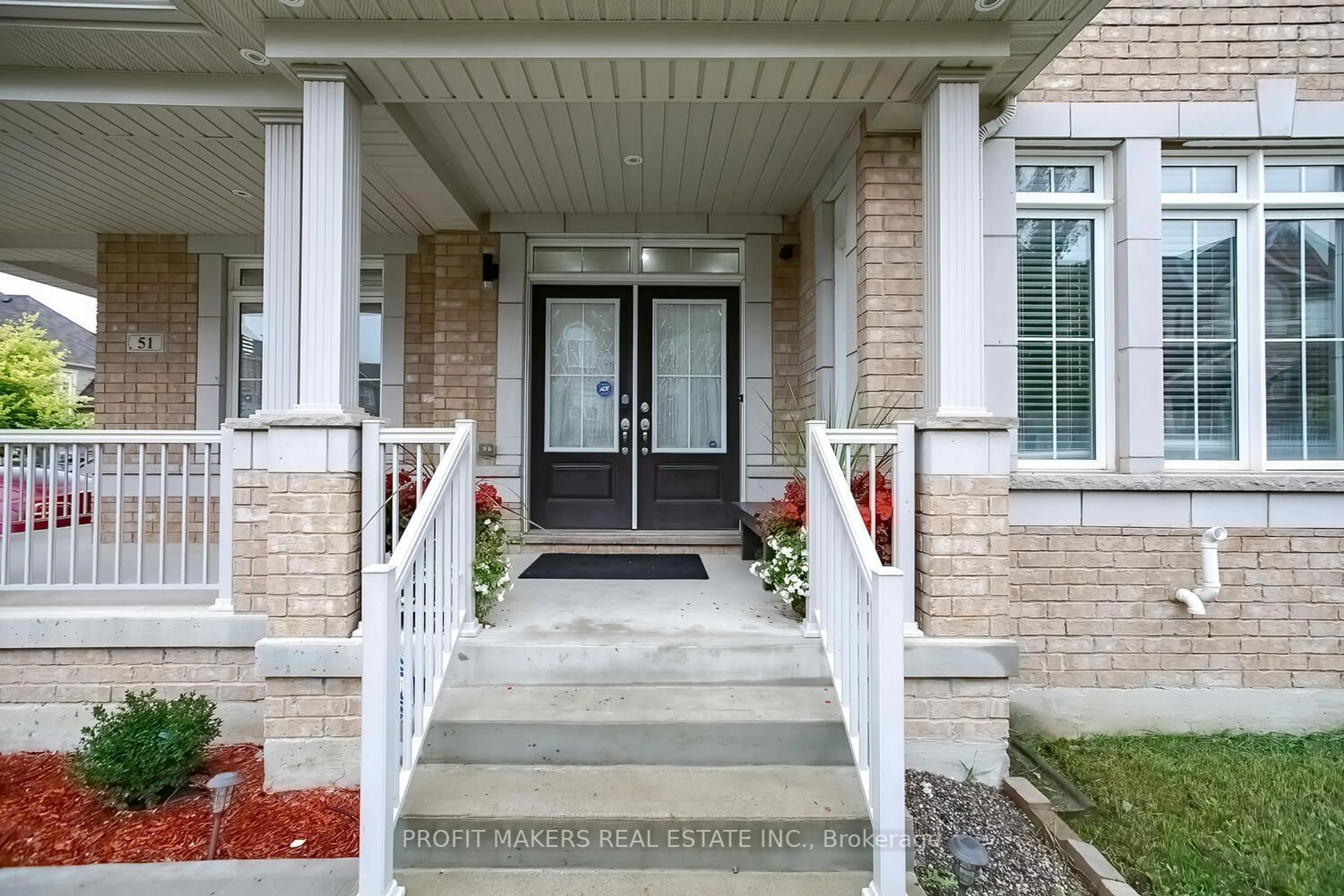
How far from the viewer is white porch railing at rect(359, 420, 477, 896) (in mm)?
1804

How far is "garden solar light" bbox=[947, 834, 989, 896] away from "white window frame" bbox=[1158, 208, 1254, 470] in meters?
2.47

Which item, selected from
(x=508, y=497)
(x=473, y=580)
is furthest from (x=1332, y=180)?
(x=508, y=497)

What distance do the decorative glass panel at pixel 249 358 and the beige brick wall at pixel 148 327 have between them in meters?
0.29

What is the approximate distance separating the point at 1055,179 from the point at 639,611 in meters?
3.03

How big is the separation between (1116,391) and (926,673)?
187cm

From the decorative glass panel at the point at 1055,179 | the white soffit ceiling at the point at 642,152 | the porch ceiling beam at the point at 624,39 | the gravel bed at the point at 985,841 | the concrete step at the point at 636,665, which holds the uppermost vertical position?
the white soffit ceiling at the point at 642,152

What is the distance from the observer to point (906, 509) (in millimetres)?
2650

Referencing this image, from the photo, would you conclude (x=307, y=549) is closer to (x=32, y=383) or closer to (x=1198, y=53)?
(x=1198, y=53)

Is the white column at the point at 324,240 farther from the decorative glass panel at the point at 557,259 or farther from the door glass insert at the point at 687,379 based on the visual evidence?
the door glass insert at the point at 687,379

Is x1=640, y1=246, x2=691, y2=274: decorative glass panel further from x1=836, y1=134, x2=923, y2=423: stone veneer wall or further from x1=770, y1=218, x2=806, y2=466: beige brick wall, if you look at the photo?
x1=836, y1=134, x2=923, y2=423: stone veneer wall

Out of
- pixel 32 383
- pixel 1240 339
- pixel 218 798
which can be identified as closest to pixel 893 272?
pixel 1240 339

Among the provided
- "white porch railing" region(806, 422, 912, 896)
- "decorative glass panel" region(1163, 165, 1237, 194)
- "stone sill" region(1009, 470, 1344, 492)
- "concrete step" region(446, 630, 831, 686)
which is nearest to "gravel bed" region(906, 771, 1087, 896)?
"white porch railing" region(806, 422, 912, 896)

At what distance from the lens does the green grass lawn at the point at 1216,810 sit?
2031 mm

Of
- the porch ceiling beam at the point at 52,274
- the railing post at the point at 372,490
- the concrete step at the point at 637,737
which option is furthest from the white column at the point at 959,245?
the porch ceiling beam at the point at 52,274
